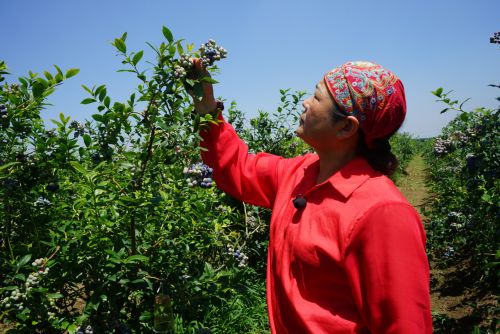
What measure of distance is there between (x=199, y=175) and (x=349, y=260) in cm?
75

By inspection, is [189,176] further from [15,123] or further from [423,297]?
[423,297]

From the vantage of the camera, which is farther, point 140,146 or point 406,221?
point 140,146

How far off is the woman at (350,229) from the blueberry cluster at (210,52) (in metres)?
0.04

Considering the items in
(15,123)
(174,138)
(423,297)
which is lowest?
(423,297)

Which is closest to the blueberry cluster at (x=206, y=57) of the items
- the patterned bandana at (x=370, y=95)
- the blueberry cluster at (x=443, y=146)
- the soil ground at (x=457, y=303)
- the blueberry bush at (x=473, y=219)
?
the patterned bandana at (x=370, y=95)

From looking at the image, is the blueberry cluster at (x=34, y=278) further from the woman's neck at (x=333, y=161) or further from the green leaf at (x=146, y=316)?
the woman's neck at (x=333, y=161)

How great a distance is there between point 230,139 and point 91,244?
76 centimetres

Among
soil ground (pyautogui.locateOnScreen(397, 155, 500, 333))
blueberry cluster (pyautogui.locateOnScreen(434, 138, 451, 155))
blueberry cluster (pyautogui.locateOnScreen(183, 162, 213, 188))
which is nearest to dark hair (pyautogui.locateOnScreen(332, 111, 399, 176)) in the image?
blueberry cluster (pyautogui.locateOnScreen(183, 162, 213, 188))

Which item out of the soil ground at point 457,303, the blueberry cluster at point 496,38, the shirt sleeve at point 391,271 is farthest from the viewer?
the soil ground at point 457,303

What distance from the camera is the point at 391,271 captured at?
44.3 inches

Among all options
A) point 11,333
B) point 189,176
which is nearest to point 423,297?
point 189,176

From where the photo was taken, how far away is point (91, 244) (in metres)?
1.69

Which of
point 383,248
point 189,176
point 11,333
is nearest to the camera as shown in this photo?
point 383,248

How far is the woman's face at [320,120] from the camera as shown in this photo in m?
1.38
